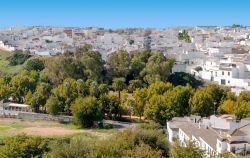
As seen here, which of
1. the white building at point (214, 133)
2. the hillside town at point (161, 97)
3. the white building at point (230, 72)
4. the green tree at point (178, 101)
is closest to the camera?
the white building at point (214, 133)

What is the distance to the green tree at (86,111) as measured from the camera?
4319cm

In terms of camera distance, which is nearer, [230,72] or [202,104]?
[202,104]

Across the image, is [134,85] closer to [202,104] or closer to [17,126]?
[202,104]

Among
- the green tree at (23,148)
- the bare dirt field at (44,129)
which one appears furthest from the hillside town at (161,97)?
the green tree at (23,148)

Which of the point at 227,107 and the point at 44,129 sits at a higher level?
the point at 227,107

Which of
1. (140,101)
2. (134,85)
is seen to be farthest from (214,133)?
(134,85)

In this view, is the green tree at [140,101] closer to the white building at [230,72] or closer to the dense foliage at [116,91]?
the dense foliage at [116,91]

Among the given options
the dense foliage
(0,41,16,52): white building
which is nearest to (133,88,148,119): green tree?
the dense foliage

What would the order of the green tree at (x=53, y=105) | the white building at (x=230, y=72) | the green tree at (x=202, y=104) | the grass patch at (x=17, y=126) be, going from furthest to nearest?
the white building at (x=230, y=72) < the green tree at (x=53, y=105) < the grass patch at (x=17, y=126) < the green tree at (x=202, y=104)

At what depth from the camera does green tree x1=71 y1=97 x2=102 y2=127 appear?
43.2 meters

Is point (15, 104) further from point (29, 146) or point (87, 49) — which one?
A: point (29, 146)

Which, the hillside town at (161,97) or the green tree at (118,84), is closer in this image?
the hillside town at (161,97)

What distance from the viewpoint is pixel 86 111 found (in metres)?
43.1

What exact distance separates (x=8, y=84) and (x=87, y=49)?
13.2m
